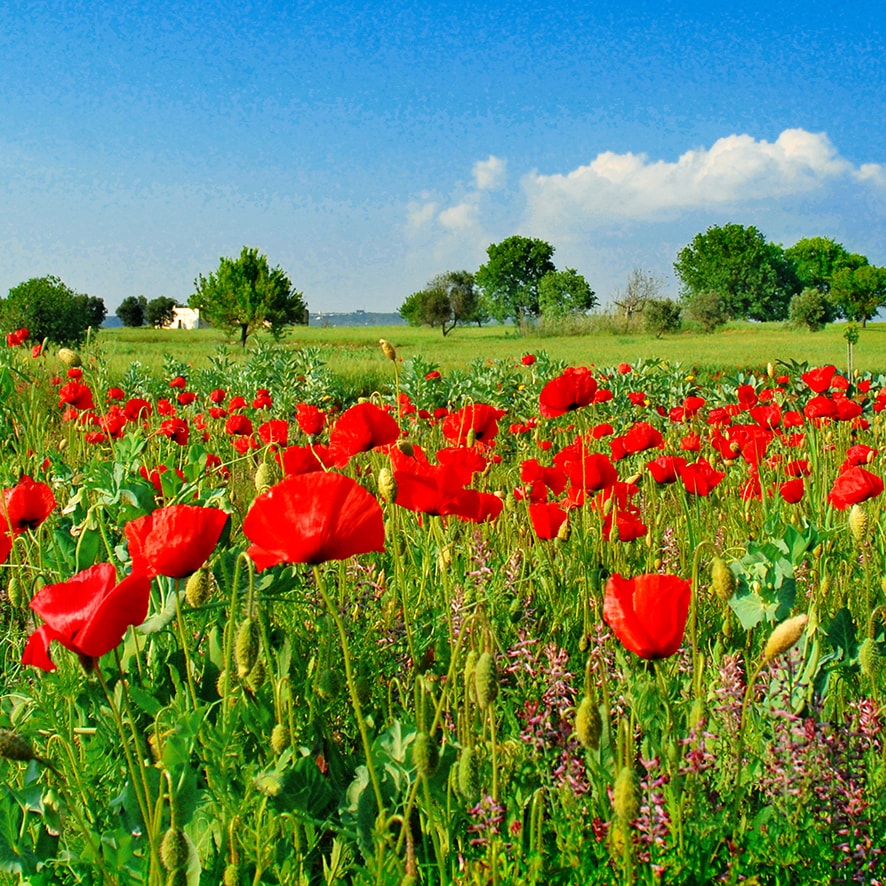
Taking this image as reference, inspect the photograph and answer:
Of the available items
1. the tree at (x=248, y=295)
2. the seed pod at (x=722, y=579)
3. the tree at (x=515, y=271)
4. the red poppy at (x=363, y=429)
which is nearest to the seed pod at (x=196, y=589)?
the red poppy at (x=363, y=429)

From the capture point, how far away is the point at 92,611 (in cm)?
97

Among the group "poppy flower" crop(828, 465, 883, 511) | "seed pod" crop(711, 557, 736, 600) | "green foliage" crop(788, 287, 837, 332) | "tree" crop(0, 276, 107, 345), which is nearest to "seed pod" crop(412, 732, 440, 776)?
"seed pod" crop(711, 557, 736, 600)

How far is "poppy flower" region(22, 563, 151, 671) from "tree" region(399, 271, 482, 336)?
7049 centimetres

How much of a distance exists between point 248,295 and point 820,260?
65.8m

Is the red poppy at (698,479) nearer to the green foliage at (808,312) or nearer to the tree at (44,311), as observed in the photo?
the tree at (44,311)

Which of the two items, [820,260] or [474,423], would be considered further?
[820,260]

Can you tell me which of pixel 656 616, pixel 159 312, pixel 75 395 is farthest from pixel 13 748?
pixel 159 312

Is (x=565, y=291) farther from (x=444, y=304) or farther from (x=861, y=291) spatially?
(x=861, y=291)

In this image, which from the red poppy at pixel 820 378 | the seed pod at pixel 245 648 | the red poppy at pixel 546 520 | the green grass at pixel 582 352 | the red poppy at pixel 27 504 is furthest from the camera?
the green grass at pixel 582 352

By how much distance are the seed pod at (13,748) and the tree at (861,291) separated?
84.5 m

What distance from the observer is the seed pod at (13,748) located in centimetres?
94

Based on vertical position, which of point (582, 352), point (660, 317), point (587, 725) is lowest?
point (587, 725)

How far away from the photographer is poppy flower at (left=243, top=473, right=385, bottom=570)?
1074 mm

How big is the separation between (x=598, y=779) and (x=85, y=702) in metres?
0.96
